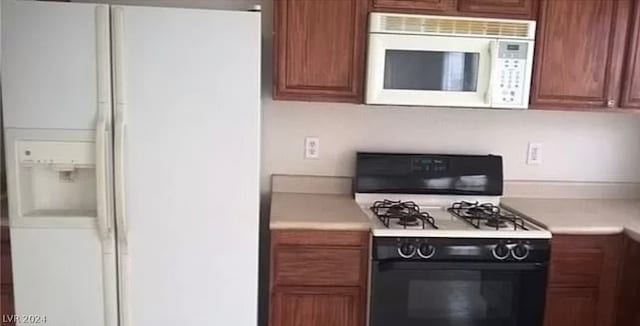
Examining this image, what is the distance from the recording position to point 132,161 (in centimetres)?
199

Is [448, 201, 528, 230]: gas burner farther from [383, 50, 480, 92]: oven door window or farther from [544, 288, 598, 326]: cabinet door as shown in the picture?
[383, 50, 480, 92]: oven door window

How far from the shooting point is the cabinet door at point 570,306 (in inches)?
89.5

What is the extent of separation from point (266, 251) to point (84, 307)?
0.90 metres

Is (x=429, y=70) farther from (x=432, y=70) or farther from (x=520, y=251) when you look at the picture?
(x=520, y=251)

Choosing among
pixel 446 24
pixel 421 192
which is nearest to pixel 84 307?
pixel 421 192

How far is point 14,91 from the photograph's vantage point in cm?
191

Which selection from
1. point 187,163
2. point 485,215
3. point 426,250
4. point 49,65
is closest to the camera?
point 49,65

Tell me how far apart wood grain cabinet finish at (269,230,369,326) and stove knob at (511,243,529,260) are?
621mm

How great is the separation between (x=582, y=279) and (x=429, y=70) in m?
1.15

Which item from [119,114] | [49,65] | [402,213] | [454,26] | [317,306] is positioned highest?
[454,26]

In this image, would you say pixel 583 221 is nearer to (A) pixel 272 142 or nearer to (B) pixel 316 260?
(B) pixel 316 260

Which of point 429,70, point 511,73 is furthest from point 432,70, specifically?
point 511,73

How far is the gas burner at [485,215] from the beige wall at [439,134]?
324 millimetres

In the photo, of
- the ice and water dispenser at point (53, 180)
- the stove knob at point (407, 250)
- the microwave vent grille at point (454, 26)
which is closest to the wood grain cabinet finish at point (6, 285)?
the ice and water dispenser at point (53, 180)
